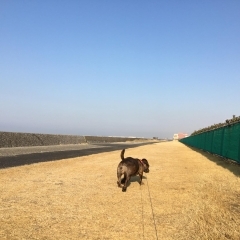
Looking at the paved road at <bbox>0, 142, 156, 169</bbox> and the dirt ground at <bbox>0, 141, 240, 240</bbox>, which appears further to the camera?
the paved road at <bbox>0, 142, 156, 169</bbox>

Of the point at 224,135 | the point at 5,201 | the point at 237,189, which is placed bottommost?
the point at 5,201

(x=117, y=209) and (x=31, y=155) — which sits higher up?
(x=117, y=209)

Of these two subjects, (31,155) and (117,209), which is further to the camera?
(31,155)

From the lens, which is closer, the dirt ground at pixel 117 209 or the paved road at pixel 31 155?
the dirt ground at pixel 117 209

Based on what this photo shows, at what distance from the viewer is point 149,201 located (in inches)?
232

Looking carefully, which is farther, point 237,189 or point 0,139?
point 0,139

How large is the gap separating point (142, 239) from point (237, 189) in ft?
13.9

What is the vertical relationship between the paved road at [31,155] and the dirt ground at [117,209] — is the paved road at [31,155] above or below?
below

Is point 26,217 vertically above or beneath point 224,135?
beneath

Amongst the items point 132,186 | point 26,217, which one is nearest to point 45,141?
point 132,186

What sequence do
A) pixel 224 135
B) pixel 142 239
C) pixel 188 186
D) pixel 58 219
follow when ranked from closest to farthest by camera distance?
pixel 142 239
pixel 58 219
pixel 188 186
pixel 224 135

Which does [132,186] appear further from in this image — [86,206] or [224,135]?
[224,135]

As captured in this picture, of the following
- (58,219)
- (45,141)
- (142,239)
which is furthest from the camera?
(45,141)

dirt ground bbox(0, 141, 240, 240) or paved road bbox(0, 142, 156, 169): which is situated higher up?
dirt ground bbox(0, 141, 240, 240)
